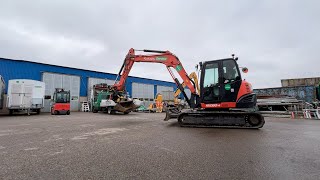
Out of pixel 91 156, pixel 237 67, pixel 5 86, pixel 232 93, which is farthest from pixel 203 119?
pixel 5 86

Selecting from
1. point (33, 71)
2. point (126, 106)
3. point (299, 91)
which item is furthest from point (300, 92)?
point (33, 71)

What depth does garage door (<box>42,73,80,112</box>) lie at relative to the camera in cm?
2421

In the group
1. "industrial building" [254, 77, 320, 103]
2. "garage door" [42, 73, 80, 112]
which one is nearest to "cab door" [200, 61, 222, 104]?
"industrial building" [254, 77, 320, 103]

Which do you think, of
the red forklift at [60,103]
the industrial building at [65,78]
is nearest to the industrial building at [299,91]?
the industrial building at [65,78]

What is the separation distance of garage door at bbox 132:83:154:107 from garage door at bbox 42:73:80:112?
31.9ft

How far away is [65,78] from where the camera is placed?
26.1m

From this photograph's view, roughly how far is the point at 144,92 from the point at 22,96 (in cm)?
2015

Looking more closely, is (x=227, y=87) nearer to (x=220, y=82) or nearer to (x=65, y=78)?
(x=220, y=82)

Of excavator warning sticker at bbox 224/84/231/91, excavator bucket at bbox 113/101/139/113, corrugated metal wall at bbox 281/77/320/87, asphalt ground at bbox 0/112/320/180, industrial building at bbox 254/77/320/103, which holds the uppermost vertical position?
corrugated metal wall at bbox 281/77/320/87

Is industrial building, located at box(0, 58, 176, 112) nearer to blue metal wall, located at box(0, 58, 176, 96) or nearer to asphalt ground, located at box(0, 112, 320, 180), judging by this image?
blue metal wall, located at box(0, 58, 176, 96)

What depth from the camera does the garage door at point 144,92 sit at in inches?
1312

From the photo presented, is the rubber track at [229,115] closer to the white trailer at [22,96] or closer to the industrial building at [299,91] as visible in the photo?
the white trailer at [22,96]

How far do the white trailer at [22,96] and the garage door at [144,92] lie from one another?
16.6 metres

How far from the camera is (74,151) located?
4.16m
